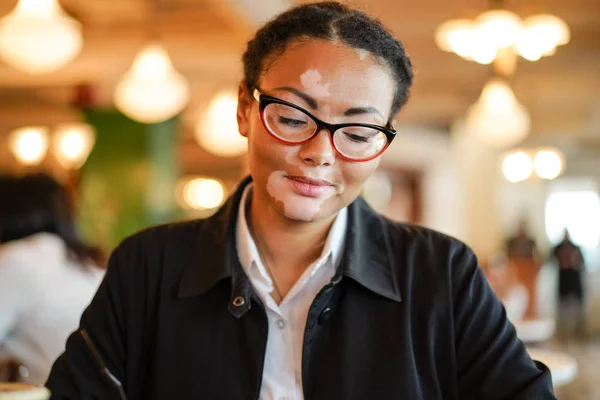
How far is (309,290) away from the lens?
1.55 metres

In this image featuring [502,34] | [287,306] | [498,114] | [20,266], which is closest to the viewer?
[287,306]

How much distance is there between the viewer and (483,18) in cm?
495

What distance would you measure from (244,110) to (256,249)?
10.0 inches

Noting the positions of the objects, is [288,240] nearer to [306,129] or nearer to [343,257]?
[343,257]

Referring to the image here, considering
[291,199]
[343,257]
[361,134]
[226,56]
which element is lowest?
[343,257]

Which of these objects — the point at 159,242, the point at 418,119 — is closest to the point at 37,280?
the point at 159,242

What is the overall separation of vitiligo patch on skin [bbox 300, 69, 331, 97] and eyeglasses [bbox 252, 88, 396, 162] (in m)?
0.04

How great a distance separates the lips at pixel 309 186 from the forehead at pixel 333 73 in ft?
0.44

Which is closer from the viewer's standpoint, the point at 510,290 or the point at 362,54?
the point at 362,54

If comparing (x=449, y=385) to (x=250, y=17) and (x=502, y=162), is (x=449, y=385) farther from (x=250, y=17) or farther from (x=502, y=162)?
(x=502, y=162)

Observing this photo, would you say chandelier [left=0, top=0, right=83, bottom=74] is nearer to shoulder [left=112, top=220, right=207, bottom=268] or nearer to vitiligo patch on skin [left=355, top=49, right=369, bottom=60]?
shoulder [left=112, top=220, right=207, bottom=268]

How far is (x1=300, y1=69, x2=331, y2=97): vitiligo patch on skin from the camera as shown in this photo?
4.66 ft

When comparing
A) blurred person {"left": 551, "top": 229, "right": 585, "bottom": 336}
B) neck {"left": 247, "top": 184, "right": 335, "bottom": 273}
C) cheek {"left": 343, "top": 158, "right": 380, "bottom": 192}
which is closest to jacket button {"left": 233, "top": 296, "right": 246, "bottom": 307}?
neck {"left": 247, "top": 184, "right": 335, "bottom": 273}

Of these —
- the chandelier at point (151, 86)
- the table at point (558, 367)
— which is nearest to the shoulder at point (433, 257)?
the table at point (558, 367)
